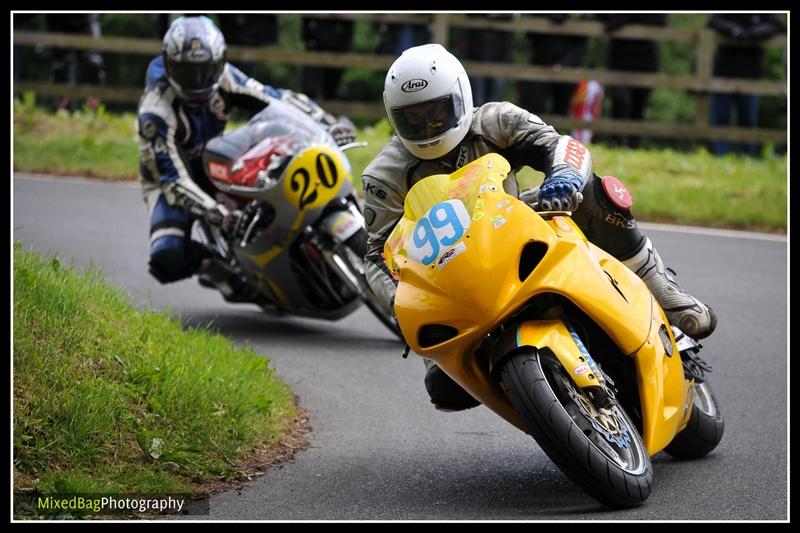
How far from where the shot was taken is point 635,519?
4.89 m

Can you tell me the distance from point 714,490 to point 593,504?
677mm

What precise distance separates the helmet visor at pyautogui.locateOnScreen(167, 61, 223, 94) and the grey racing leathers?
3431 mm

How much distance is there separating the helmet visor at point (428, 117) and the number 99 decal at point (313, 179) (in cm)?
294

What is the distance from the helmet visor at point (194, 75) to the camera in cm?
891

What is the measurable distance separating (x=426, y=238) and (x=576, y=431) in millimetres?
872

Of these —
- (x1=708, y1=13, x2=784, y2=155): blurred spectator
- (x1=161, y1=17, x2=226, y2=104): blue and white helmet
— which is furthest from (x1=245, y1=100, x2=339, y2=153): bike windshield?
(x1=708, y1=13, x2=784, y2=155): blurred spectator

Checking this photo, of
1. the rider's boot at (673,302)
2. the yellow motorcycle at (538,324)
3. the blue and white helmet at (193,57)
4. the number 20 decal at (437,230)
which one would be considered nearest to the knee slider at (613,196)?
the rider's boot at (673,302)

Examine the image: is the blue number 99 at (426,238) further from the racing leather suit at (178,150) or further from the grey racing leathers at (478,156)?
the racing leather suit at (178,150)

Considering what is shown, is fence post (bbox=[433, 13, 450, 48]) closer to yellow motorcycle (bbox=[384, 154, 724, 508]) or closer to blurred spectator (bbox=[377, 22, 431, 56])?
blurred spectator (bbox=[377, 22, 431, 56])

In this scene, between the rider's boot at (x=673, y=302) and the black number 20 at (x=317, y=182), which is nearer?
the rider's boot at (x=673, y=302)

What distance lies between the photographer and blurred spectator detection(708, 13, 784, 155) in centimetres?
1567

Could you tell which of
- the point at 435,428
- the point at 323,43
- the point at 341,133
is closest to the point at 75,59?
the point at 323,43

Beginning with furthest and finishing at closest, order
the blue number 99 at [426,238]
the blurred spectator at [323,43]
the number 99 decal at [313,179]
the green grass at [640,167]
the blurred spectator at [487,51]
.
→ the blurred spectator at [323,43], the blurred spectator at [487,51], the green grass at [640,167], the number 99 decal at [313,179], the blue number 99 at [426,238]
